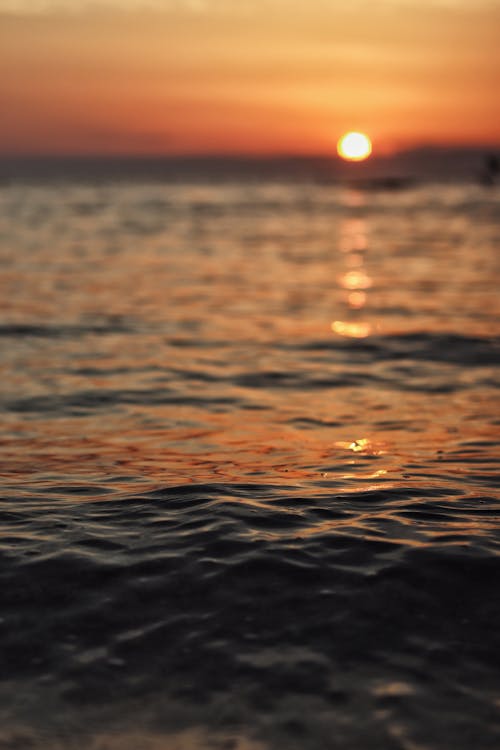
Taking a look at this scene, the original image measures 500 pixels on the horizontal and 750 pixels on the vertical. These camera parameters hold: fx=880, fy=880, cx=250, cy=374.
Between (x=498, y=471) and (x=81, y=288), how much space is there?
748 inches

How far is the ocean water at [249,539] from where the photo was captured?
16.3 feet

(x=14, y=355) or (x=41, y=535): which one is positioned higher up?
(x=14, y=355)

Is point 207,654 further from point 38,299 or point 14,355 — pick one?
point 38,299

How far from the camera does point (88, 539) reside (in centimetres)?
724

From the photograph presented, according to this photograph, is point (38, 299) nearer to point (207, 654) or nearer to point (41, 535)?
point (41, 535)

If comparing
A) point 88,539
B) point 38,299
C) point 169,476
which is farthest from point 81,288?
point 88,539

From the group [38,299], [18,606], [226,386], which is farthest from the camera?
[38,299]

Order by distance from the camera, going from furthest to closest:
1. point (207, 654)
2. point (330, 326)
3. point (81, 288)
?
point (81, 288), point (330, 326), point (207, 654)

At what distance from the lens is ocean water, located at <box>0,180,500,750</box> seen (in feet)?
16.3

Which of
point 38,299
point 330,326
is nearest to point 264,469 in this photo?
point 330,326

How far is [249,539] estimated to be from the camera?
722cm

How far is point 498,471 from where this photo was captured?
9227 mm

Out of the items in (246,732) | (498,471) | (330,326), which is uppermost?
(330,326)

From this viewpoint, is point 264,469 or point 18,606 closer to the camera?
point 18,606
